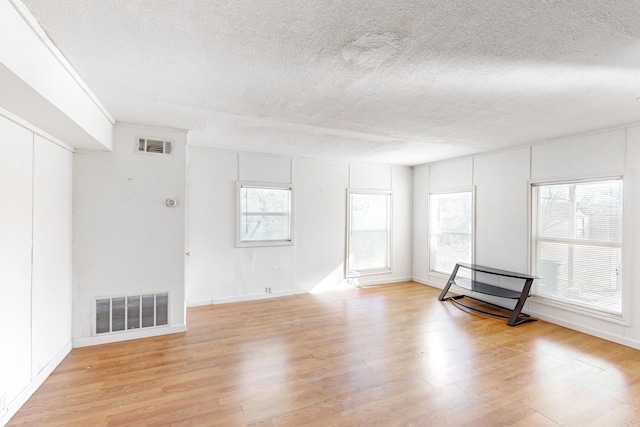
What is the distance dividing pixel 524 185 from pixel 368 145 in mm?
2304

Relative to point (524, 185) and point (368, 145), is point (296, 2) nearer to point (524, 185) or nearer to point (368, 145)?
point (368, 145)

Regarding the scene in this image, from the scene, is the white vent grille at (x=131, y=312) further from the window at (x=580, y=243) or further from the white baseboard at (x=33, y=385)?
the window at (x=580, y=243)

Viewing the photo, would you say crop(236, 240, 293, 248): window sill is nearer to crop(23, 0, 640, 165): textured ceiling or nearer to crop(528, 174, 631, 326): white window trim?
crop(23, 0, 640, 165): textured ceiling

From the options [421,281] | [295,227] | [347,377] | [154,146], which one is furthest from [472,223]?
[154,146]

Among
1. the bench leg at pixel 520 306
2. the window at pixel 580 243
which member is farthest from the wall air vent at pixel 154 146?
the window at pixel 580 243

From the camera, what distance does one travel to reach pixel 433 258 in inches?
238

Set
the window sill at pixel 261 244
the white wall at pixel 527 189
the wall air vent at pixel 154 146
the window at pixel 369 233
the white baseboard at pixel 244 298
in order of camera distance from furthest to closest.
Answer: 1. the window at pixel 369 233
2. the window sill at pixel 261 244
3. the white baseboard at pixel 244 298
4. the wall air vent at pixel 154 146
5. the white wall at pixel 527 189

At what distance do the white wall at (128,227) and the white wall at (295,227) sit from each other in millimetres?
1018

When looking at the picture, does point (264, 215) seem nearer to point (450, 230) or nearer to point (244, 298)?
point (244, 298)

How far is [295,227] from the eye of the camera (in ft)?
17.7

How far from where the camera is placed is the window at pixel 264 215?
5.01 m

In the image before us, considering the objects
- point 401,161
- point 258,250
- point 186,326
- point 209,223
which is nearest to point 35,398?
point 186,326

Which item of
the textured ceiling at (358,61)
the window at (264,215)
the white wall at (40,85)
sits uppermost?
the textured ceiling at (358,61)

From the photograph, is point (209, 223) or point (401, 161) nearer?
point (209, 223)
